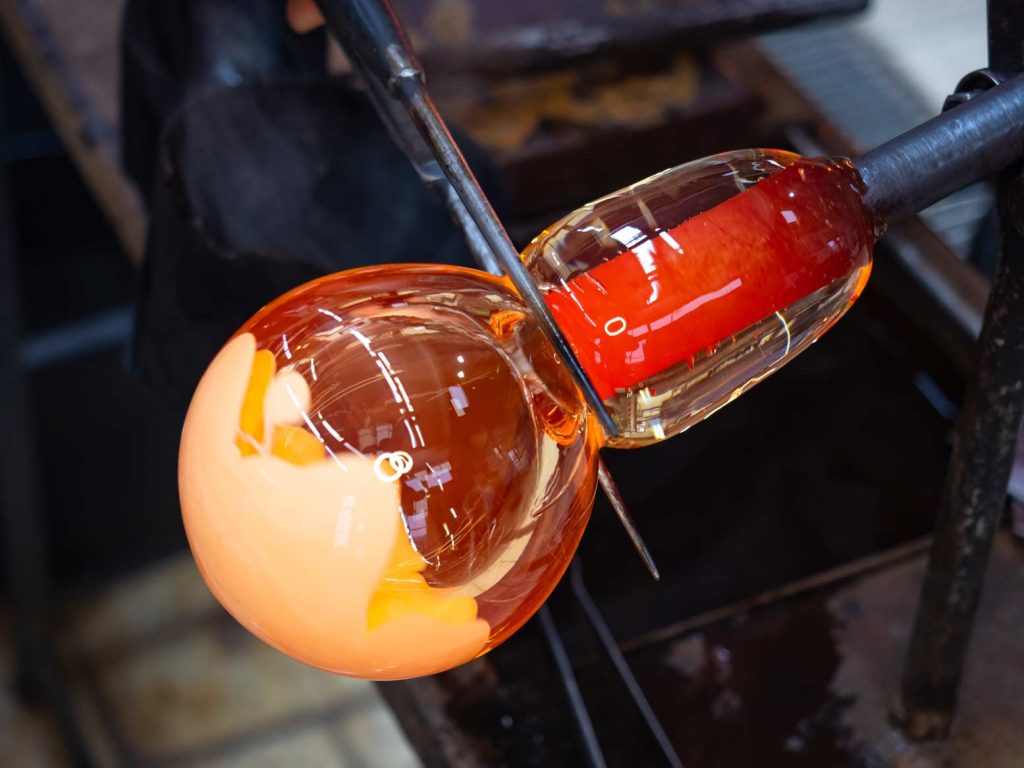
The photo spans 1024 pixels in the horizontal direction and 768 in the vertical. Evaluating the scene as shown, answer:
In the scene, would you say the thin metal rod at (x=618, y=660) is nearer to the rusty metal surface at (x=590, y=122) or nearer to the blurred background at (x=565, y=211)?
the blurred background at (x=565, y=211)

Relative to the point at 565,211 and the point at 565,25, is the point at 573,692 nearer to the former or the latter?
the point at 565,211

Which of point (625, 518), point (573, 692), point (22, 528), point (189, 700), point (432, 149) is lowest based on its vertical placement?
point (189, 700)

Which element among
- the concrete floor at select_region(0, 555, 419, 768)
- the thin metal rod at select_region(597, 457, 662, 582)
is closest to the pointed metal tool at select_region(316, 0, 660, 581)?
the thin metal rod at select_region(597, 457, 662, 582)

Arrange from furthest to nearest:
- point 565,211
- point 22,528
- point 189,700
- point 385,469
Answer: point 189,700, point 22,528, point 565,211, point 385,469

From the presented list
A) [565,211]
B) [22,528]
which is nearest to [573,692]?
[565,211]

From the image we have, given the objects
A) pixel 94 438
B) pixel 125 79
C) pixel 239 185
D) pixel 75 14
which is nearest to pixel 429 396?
pixel 239 185

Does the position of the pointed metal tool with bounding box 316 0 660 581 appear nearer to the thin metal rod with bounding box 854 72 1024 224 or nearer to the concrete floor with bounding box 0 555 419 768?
the thin metal rod with bounding box 854 72 1024 224

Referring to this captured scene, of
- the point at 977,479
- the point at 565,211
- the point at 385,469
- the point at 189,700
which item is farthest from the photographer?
the point at 189,700

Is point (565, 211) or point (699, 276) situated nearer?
point (699, 276)
